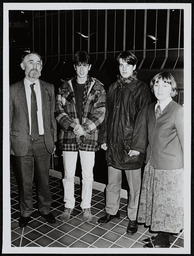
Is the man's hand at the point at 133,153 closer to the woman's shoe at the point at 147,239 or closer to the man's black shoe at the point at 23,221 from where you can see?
the woman's shoe at the point at 147,239

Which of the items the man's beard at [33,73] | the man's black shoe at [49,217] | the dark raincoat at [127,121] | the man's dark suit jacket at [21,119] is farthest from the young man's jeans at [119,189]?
the man's beard at [33,73]

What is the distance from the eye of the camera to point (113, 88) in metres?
3.39

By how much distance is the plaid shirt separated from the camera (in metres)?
3.42

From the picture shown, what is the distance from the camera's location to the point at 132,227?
340 cm

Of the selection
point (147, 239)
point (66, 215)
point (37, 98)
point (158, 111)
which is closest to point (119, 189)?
point (147, 239)

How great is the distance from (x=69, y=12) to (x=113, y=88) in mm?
1688

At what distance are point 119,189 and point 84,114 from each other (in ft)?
3.11

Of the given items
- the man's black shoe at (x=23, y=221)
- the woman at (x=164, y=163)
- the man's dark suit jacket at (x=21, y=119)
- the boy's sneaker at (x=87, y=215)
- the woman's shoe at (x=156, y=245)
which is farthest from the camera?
the boy's sneaker at (x=87, y=215)

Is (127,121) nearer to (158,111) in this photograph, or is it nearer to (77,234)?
(158,111)

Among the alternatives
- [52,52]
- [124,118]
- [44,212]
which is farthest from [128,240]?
[52,52]

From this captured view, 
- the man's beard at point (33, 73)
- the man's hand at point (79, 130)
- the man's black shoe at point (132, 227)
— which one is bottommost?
the man's black shoe at point (132, 227)

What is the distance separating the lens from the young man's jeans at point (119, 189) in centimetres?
336

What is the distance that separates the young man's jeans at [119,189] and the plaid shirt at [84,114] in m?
0.39

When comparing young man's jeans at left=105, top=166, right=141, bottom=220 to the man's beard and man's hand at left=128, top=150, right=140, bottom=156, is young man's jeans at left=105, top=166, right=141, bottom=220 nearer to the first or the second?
man's hand at left=128, top=150, right=140, bottom=156
